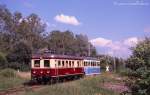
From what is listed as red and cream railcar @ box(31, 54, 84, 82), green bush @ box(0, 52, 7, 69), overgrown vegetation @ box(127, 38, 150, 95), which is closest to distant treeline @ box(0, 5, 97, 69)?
green bush @ box(0, 52, 7, 69)

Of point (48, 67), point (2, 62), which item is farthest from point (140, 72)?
point (2, 62)

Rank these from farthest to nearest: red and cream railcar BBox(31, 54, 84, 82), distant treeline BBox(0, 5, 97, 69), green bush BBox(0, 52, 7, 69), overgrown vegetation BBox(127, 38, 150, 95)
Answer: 1. distant treeline BBox(0, 5, 97, 69)
2. green bush BBox(0, 52, 7, 69)
3. red and cream railcar BBox(31, 54, 84, 82)
4. overgrown vegetation BBox(127, 38, 150, 95)

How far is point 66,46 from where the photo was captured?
10456 centimetres

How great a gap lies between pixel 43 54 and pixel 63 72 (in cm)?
291

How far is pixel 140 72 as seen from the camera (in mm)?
13766

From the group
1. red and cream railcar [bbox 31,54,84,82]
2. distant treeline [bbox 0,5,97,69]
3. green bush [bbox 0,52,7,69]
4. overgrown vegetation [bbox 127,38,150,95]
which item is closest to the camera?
overgrown vegetation [bbox 127,38,150,95]

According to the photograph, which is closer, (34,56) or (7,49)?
(34,56)

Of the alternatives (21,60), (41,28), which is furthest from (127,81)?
(41,28)

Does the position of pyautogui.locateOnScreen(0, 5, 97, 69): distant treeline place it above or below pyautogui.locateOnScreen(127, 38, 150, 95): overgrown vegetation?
above

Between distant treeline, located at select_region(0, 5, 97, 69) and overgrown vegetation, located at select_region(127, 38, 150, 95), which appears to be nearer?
overgrown vegetation, located at select_region(127, 38, 150, 95)

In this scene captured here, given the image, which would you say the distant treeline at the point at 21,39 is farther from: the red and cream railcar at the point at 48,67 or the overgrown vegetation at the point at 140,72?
the overgrown vegetation at the point at 140,72

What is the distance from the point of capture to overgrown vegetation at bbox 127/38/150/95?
44.4 ft

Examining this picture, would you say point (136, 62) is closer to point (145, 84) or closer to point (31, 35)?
point (145, 84)

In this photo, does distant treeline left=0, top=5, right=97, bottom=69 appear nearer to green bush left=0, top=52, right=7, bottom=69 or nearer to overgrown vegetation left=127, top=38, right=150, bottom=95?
green bush left=0, top=52, right=7, bottom=69
